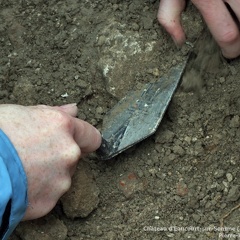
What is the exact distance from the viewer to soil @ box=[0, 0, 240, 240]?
1.83m

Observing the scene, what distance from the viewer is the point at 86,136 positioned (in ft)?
5.92

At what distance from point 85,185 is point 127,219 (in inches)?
6.6

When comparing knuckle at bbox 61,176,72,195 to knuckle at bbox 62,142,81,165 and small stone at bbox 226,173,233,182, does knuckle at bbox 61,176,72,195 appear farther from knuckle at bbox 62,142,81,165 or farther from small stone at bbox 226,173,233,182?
small stone at bbox 226,173,233,182

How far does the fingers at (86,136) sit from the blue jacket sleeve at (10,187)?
0.98 ft

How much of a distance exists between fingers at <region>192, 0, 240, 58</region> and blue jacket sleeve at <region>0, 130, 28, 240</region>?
0.79 m

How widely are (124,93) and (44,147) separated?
1.49ft

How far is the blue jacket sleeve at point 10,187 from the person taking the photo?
146cm

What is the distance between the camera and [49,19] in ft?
7.23

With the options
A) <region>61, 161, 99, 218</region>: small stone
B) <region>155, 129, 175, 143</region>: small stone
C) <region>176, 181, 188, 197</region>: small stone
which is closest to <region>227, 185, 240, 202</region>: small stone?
<region>176, 181, 188, 197</region>: small stone

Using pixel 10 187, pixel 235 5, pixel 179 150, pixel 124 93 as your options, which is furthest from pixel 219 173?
pixel 10 187

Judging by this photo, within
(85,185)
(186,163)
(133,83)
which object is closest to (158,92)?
(133,83)

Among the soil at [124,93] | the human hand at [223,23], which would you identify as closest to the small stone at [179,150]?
the soil at [124,93]

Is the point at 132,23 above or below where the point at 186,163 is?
above

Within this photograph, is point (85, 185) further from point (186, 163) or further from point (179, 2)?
point (179, 2)
